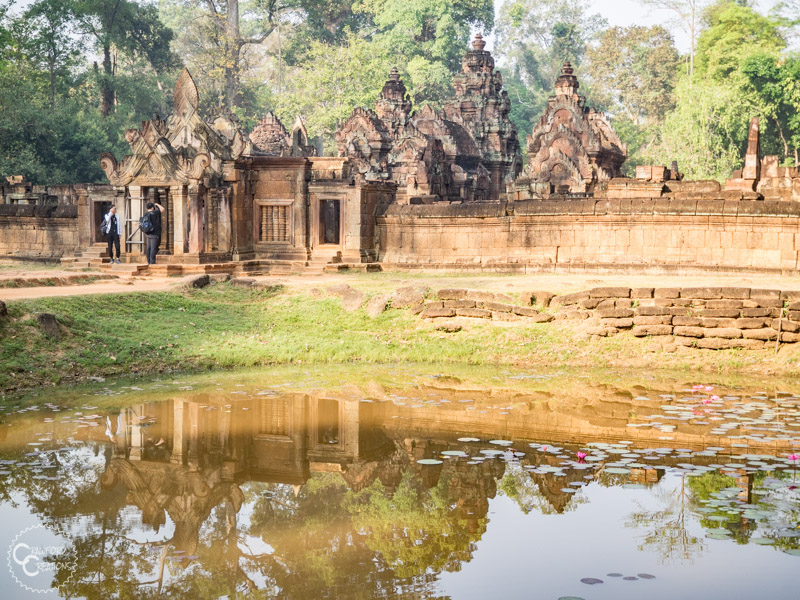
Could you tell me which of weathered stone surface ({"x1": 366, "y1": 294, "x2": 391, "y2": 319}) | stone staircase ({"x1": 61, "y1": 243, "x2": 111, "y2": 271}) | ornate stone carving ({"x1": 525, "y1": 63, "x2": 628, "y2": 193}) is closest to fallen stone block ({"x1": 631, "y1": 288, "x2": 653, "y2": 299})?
weathered stone surface ({"x1": 366, "y1": 294, "x2": 391, "y2": 319})

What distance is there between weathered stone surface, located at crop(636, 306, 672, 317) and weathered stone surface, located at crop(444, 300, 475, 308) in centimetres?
254

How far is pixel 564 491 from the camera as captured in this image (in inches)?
305

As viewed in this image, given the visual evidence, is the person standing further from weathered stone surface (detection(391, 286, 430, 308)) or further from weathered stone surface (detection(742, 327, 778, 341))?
weathered stone surface (detection(742, 327, 778, 341))

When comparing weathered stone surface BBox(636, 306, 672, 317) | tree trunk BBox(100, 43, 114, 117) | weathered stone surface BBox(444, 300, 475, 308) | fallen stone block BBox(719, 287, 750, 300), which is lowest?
weathered stone surface BBox(444, 300, 475, 308)

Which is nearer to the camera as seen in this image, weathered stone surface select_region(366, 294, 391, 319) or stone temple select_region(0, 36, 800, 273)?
weathered stone surface select_region(366, 294, 391, 319)

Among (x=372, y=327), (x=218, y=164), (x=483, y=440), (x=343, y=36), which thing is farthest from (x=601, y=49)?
(x=483, y=440)

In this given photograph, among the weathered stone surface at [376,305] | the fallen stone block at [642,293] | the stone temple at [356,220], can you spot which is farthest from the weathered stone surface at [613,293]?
the stone temple at [356,220]

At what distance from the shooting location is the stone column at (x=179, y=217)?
1983cm

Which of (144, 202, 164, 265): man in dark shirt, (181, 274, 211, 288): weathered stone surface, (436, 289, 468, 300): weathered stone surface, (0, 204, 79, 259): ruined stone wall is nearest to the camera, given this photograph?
(436, 289, 468, 300): weathered stone surface

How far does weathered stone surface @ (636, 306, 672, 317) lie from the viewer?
46.1ft

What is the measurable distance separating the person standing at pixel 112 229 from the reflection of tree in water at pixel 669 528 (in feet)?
49.1

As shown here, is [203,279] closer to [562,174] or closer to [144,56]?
[562,174]

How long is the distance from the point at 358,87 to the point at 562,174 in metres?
19.7

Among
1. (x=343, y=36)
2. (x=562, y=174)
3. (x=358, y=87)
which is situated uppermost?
(x=343, y=36)
